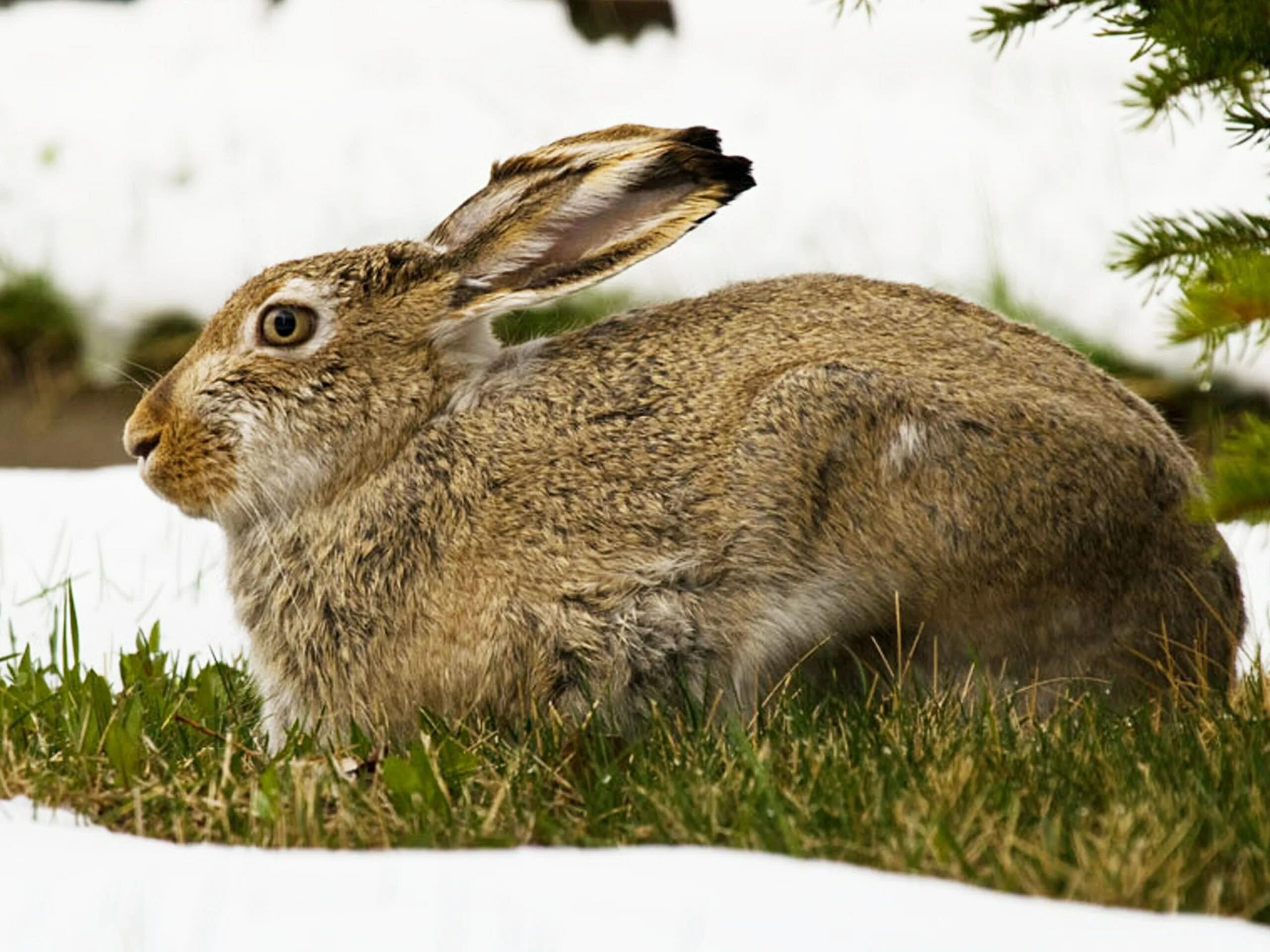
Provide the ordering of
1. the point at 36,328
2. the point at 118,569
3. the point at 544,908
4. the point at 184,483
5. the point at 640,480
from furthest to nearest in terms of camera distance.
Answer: the point at 36,328, the point at 118,569, the point at 184,483, the point at 640,480, the point at 544,908

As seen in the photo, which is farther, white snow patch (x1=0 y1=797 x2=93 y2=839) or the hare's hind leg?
the hare's hind leg

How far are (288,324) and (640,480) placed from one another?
1004mm

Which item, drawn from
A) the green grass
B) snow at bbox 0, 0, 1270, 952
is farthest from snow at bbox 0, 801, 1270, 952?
the green grass

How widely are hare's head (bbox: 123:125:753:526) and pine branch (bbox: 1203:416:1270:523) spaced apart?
1.66 meters

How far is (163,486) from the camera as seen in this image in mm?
5133

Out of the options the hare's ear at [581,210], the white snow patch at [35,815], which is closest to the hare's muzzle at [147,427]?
the hare's ear at [581,210]

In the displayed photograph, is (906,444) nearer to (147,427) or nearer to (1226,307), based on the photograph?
(1226,307)

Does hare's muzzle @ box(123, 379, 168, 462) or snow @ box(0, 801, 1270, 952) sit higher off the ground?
hare's muzzle @ box(123, 379, 168, 462)

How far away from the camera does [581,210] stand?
5.21 m

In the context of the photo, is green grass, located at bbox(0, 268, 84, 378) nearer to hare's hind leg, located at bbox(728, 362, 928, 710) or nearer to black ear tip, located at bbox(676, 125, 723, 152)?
black ear tip, located at bbox(676, 125, 723, 152)

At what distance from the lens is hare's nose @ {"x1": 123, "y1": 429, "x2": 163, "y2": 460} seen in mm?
5125

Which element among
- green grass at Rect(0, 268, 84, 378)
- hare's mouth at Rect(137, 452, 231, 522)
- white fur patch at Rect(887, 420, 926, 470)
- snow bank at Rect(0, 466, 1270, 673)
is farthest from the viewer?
green grass at Rect(0, 268, 84, 378)

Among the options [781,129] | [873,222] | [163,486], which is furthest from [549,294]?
[781,129]

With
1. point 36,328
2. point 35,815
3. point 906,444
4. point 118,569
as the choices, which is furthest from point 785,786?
point 36,328
